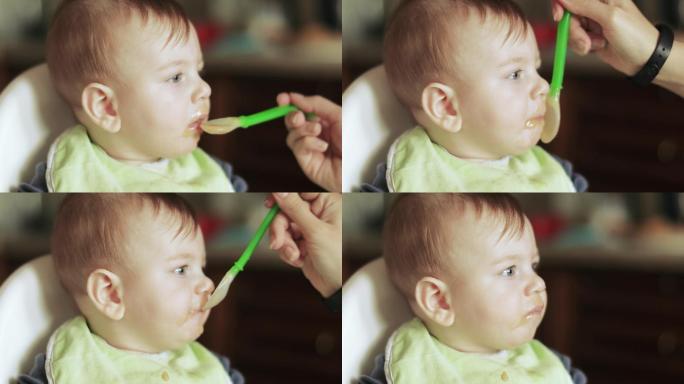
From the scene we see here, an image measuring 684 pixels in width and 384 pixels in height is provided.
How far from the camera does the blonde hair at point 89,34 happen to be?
4.80 ft

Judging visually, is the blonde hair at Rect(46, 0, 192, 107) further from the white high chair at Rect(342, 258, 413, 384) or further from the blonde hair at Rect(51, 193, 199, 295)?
the white high chair at Rect(342, 258, 413, 384)

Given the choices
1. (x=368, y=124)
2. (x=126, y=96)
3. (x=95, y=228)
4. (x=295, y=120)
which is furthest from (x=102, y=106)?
(x=368, y=124)

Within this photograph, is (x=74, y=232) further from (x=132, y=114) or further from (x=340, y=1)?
(x=340, y=1)

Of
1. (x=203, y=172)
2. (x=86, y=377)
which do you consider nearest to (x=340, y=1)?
(x=203, y=172)

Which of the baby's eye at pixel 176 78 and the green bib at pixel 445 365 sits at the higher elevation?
the baby's eye at pixel 176 78

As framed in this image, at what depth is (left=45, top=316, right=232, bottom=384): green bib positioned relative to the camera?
150cm

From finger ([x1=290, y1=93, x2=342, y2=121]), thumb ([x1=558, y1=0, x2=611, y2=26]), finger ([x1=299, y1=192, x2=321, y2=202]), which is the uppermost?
thumb ([x1=558, y1=0, x2=611, y2=26])

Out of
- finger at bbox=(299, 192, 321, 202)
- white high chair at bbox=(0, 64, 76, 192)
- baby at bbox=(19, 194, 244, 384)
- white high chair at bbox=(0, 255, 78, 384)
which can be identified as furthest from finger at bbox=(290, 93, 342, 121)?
white high chair at bbox=(0, 255, 78, 384)

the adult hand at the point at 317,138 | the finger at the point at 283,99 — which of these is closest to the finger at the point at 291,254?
the adult hand at the point at 317,138

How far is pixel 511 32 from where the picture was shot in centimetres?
148

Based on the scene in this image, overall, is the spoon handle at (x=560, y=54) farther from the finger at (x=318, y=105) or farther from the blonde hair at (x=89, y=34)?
the blonde hair at (x=89, y=34)

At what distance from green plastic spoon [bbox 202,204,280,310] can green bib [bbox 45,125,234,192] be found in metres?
0.08

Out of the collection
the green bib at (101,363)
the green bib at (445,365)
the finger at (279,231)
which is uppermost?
the finger at (279,231)

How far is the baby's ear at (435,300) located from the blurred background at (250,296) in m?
0.13
